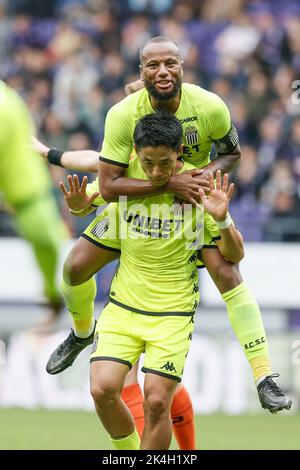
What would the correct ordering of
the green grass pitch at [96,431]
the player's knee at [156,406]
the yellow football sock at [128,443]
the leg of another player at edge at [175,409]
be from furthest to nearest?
Result: the green grass pitch at [96,431] → the leg of another player at edge at [175,409] → the yellow football sock at [128,443] → the player's knee at [156,406]

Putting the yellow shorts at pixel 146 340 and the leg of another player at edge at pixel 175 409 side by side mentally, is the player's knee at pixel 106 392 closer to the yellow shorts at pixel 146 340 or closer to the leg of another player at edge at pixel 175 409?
the yellow shorts at pixel 146 340

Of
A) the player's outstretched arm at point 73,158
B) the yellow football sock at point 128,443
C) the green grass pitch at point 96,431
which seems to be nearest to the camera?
the yellow football sock at point 128,443

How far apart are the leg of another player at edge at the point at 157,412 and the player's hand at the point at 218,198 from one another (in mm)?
1055

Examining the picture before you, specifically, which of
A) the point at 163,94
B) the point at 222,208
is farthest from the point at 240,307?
the point at 163,94

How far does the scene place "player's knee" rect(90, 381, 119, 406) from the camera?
23.0 ft

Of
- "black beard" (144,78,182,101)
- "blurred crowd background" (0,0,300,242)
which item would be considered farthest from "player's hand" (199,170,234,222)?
"blurred crowd background" (0,0,300,242)

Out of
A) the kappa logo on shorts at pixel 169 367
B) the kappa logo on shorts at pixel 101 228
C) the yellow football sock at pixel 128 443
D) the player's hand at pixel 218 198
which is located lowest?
the yellow football sock at pixel 128 443

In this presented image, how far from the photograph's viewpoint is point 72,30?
51.1 feet

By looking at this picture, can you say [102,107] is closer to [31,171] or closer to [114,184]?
[114,184]

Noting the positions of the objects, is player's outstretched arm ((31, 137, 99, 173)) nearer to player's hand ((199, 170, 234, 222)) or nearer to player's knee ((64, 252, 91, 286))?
player's knee ((64, 252, 91, 286))

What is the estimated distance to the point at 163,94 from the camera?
22.9 feet

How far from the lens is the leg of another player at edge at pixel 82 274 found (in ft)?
24.9

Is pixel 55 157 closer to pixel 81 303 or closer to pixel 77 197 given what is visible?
pixel 77 197

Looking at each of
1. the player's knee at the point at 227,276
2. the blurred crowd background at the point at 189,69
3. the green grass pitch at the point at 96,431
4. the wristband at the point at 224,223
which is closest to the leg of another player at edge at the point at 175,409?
the player's knee at the point at 227,276
